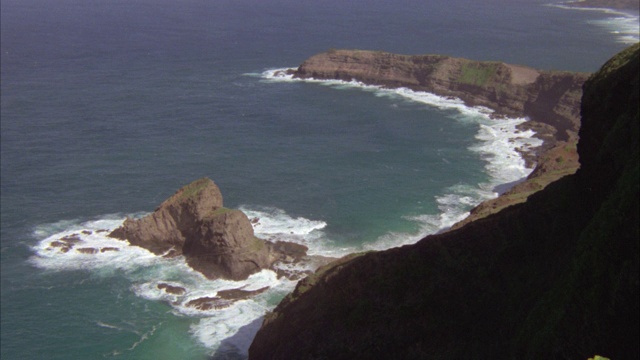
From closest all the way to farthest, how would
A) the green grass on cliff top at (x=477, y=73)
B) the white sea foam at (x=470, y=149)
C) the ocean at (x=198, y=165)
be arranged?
the ocean at (x=198, y=165) → the white sea foam at (x=470, y=149) → the green grass on cliff top at (x=477, y=73)

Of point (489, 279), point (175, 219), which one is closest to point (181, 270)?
point (175, 219)

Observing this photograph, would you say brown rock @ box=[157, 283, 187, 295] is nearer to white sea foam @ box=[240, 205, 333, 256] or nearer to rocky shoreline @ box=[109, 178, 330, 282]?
rocky shoreline @ box=[109, 178, 330, 282]

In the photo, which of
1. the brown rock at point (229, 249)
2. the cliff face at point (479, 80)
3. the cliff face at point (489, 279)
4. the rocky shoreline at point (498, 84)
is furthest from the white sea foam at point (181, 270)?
the cliff face at point (479, 80)

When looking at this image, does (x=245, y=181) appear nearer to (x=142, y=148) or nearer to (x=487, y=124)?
(x=142, y=148)

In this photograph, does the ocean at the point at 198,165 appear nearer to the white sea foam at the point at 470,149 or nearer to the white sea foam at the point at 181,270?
the white sea foam at the point at 181,270

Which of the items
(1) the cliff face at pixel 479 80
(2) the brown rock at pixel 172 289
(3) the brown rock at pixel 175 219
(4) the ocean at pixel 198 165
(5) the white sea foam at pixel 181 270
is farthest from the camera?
(1) the cliff face at pixel 479 80
